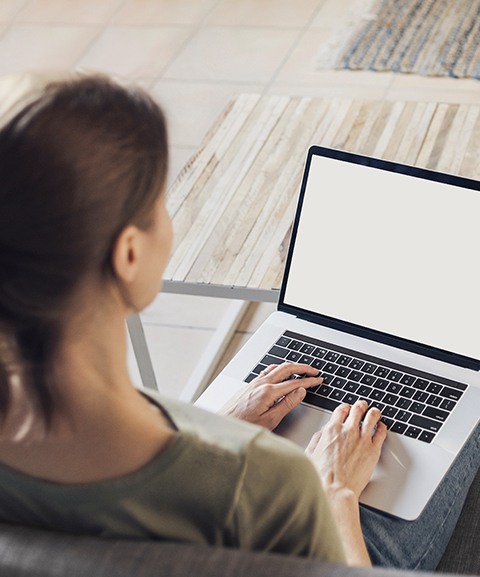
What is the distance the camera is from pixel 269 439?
32.4 inches

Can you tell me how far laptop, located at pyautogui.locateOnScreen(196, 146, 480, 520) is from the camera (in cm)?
130

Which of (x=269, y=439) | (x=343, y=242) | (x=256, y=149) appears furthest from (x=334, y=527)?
(x=256, y=149)

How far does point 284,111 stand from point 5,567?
1.49 m

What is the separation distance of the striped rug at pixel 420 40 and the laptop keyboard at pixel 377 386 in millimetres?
2106

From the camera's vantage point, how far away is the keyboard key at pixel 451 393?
51.7 inches

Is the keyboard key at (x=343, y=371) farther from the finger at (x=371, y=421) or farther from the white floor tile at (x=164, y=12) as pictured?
the white floor tile at (x=164, y=12)

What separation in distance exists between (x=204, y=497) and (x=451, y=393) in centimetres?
62

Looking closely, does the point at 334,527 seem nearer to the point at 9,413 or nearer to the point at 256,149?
the point at 9,413

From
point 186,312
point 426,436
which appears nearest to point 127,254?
point 426,436

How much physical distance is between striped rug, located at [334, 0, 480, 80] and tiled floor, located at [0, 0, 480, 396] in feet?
0.23

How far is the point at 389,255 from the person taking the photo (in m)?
1.38

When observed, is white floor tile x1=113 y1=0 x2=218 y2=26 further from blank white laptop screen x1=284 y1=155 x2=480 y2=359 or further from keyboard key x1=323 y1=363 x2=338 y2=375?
keyboard key x1=323 y1=363 x2=338 y2=375

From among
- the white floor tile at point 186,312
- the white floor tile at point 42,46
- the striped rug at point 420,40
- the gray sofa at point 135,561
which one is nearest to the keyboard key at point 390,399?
the gray sofa at point 135,561

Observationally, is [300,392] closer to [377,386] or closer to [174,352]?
[377,386]
